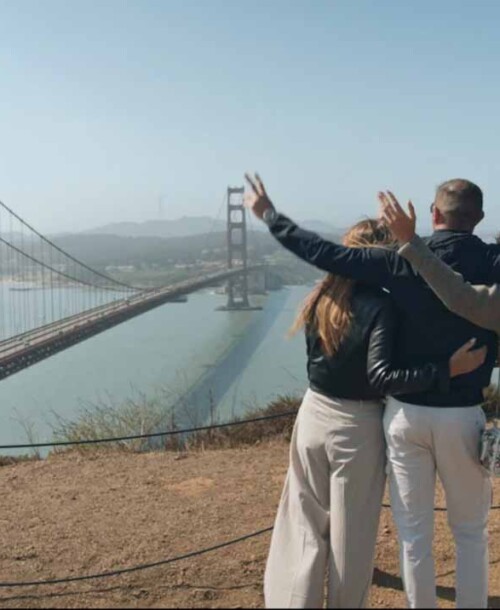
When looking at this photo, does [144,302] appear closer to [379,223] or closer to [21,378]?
[21,378]

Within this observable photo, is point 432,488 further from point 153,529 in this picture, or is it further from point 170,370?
point 170,370

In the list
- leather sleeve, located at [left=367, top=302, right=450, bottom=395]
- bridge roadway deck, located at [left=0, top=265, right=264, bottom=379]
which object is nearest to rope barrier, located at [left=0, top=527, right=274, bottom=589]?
leather sleeve, located at [left=367, top=302, right=450, bottom=395]

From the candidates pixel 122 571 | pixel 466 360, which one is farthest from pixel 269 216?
pixel 122 571

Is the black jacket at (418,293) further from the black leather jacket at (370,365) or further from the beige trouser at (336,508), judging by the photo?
the beige trouser at (336,508)

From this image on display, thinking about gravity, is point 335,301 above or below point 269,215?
below

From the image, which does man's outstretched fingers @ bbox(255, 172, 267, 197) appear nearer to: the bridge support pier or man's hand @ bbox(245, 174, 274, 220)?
man's hand @ bbox(245, 174, 274, 220)
